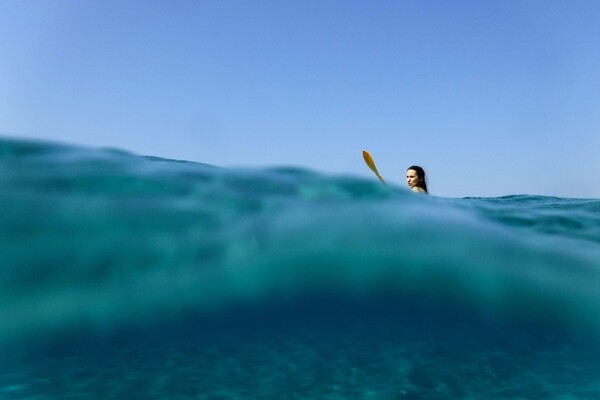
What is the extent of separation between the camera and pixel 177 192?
24.1ft

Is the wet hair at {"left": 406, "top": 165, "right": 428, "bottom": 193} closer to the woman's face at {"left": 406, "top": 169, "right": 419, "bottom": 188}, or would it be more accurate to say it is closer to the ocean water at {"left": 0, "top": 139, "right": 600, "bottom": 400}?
the woman's face at {"left": 406, "top": 169, "right": 419, "bottom": 188}

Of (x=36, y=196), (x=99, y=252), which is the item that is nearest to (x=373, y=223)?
(x=99, y=252)

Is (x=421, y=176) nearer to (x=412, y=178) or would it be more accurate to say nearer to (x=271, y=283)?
(x=412, y=178)

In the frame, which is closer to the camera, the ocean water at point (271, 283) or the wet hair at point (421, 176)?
the ocean water at point (271, 283)

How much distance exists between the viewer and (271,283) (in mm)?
11312

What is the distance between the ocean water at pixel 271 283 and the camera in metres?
6.87

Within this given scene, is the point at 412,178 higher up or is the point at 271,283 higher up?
the point at 412,178

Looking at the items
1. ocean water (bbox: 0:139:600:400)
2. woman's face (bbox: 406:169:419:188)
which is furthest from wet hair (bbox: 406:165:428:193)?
ocean water (bbox: 0:139:600:400)

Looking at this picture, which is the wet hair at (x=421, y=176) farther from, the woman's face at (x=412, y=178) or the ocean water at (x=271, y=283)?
the ocean water at (x=271, y=283)

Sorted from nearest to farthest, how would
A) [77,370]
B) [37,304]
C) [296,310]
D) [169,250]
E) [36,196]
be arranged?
[36,196], [77,370], [169,250], [37,304], [296,310]

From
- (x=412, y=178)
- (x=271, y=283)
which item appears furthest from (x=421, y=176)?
(x=271, y=283)

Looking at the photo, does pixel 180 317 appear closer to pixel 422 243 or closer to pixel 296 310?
pixel 296 310

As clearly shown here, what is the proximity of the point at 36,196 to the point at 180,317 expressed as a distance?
5.89 meters

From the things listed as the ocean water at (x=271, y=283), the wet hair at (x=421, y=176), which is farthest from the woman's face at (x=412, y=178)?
the ocean water at (x=271, y=283)
